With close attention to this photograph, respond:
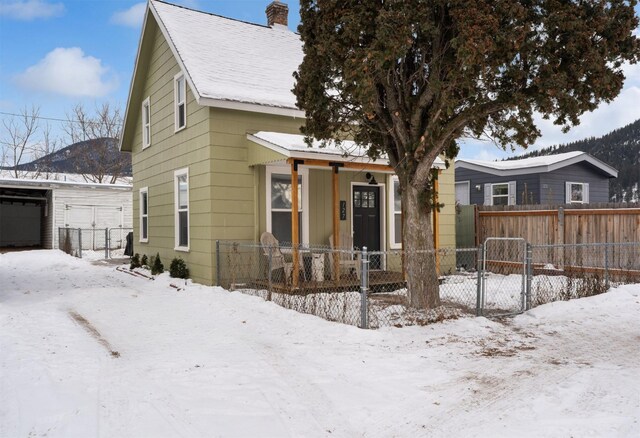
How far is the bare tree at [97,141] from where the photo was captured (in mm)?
36781

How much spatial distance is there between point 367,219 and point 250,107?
3.82 meters

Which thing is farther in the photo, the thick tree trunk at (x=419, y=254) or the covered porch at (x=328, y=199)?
the covered porch at (x=328, y=199)

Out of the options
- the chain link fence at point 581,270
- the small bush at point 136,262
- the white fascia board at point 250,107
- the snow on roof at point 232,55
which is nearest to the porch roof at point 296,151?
the white fascia board at point 250,107

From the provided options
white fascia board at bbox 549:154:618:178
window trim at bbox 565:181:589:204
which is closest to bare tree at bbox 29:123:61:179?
white fascia board at bbox 549:154:618:178

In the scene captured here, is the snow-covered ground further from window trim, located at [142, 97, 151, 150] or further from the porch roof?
window trim, located at [142, 97, 151, 150]

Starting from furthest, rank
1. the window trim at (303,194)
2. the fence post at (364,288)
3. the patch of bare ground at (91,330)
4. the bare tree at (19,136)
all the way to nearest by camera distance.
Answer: the bare tree at (19,136), the window trim at (303,194), the fence post at (364,288), the patch of bare ground at (91,330)

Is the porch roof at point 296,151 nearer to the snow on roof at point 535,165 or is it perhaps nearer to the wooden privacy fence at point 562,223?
the wooden privacy fence at point 562,223

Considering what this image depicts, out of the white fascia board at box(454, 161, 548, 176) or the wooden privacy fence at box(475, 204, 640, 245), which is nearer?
the wooden privacy fence at box(475, 204, 640, 245)

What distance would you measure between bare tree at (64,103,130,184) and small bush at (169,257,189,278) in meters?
27.5

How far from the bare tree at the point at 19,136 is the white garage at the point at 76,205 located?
548 inches

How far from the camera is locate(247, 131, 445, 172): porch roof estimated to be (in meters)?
9.29

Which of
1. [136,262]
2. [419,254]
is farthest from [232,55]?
[419,254]

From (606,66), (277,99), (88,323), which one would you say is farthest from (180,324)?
(606,66)

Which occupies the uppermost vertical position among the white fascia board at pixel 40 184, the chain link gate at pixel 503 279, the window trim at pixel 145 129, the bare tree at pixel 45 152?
the bare tree at pixel 45 152
